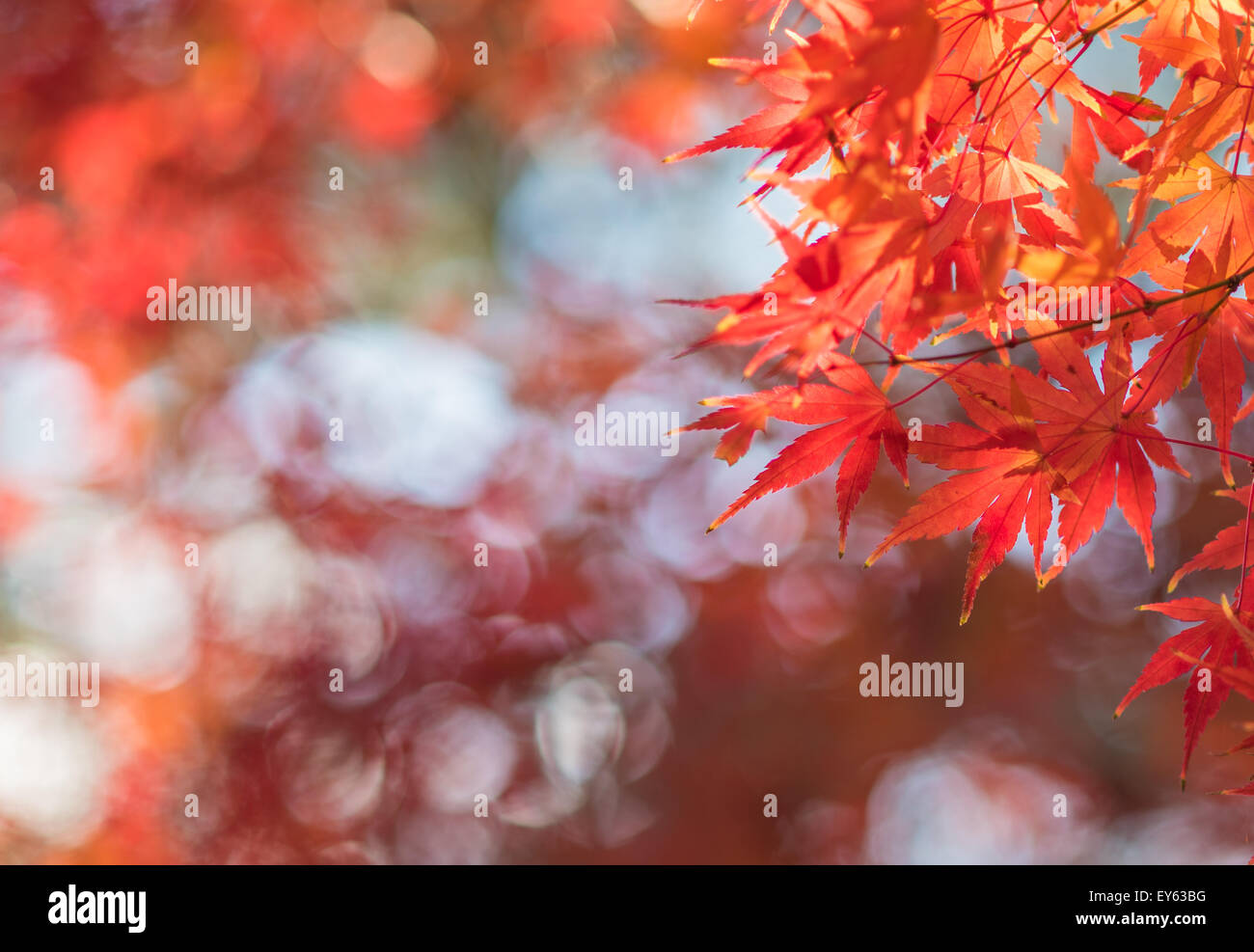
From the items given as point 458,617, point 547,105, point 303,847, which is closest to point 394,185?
point 547,105

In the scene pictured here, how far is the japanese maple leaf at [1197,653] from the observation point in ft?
2.25

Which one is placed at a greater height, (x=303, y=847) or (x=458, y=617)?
(x=458, y=617)

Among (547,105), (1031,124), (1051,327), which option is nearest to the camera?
(1051,327)

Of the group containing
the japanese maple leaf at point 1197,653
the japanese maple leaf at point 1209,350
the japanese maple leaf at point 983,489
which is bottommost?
the japanese maple leaf at point 1197,653

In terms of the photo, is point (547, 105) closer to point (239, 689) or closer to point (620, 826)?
point (239, 689)

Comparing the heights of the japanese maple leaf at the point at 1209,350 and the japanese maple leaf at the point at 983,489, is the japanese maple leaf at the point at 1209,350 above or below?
above

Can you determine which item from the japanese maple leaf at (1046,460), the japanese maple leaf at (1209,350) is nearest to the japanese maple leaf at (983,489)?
the japanese maple leaf at (1046,460)

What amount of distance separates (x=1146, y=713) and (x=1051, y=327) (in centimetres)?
274

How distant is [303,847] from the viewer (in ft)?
8.88

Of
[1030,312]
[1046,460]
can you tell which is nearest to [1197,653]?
[1046,460]

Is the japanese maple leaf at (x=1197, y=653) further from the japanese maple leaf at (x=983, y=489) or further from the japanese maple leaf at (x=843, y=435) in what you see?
the japanese maple leaf at (x=843, y=435)

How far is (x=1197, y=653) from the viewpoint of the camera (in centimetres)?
73

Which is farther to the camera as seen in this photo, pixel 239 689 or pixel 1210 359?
pixel 239 689

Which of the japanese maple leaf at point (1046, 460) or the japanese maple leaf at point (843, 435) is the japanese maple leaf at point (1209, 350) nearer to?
the japanese maple leaf at point (1046, 460)
